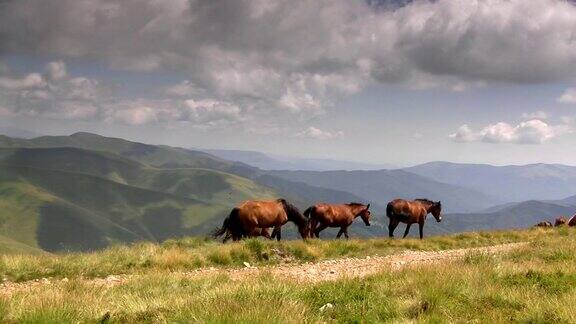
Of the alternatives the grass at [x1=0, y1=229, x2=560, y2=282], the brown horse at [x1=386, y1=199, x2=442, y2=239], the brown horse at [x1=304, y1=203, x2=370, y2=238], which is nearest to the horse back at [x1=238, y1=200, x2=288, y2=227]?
the grass at [x1=0, y1=229, x2=560, y2=282]

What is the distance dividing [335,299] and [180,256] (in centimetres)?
949

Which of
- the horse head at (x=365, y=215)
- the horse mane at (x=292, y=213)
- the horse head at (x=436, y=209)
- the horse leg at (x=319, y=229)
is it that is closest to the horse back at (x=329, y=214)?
the horse leg at (x=319, y=229)

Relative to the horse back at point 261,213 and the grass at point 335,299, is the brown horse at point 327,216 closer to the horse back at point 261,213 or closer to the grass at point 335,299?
the horse back at point 261,213

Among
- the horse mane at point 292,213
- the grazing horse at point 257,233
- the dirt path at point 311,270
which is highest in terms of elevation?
the horse mane at point 292,213

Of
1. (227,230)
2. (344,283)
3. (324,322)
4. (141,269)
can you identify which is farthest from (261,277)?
(227,230)

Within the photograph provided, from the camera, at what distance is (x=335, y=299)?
8.60 metres

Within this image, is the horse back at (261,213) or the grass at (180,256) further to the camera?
the horse back at (261,213)

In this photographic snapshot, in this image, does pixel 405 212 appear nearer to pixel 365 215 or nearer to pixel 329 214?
pixel 365 215

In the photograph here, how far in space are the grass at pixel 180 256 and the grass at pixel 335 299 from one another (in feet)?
15.4

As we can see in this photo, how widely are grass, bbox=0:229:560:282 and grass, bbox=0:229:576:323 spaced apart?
4694 mm

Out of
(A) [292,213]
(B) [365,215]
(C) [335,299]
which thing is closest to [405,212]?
(B) [365,215]

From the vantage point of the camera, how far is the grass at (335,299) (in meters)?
6.67

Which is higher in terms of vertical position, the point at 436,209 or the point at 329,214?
the point at 436,209

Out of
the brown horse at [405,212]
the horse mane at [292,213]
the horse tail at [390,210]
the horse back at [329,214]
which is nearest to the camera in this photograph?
the horse mane at [292,213]
